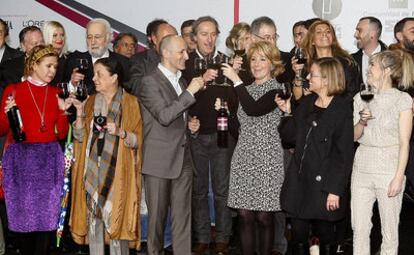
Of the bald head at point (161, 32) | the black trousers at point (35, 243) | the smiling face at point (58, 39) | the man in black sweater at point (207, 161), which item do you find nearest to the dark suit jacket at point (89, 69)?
A: the bald head at point (161, 32)

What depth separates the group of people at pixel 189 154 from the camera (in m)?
5.31

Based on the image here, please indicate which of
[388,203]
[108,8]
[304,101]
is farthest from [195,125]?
[108,8]

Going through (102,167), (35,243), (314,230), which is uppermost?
(102,167)

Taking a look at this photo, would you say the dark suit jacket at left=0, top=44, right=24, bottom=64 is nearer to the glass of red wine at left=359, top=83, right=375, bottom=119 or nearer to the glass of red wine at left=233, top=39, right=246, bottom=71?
the glass of red wine at left=233, top=39, right=246, bottom=71

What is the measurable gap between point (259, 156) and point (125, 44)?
3.57 metres

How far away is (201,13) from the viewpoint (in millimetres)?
9414

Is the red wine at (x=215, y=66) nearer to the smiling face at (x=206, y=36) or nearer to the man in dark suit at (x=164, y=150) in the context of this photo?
the man in dark suit at (x=164, y=150)

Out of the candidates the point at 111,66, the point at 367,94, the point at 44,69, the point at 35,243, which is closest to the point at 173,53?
the point at 111,66

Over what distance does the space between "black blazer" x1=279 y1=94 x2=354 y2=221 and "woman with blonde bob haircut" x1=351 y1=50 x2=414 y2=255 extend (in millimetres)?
140

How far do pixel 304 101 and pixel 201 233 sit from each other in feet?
5.76

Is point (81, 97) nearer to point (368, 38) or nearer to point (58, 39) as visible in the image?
point (58, 39)

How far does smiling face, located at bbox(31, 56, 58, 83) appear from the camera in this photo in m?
5.61

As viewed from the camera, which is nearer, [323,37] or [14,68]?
[323,37]

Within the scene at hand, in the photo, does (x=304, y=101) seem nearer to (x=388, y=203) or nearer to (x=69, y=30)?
(x=388, y=203)
